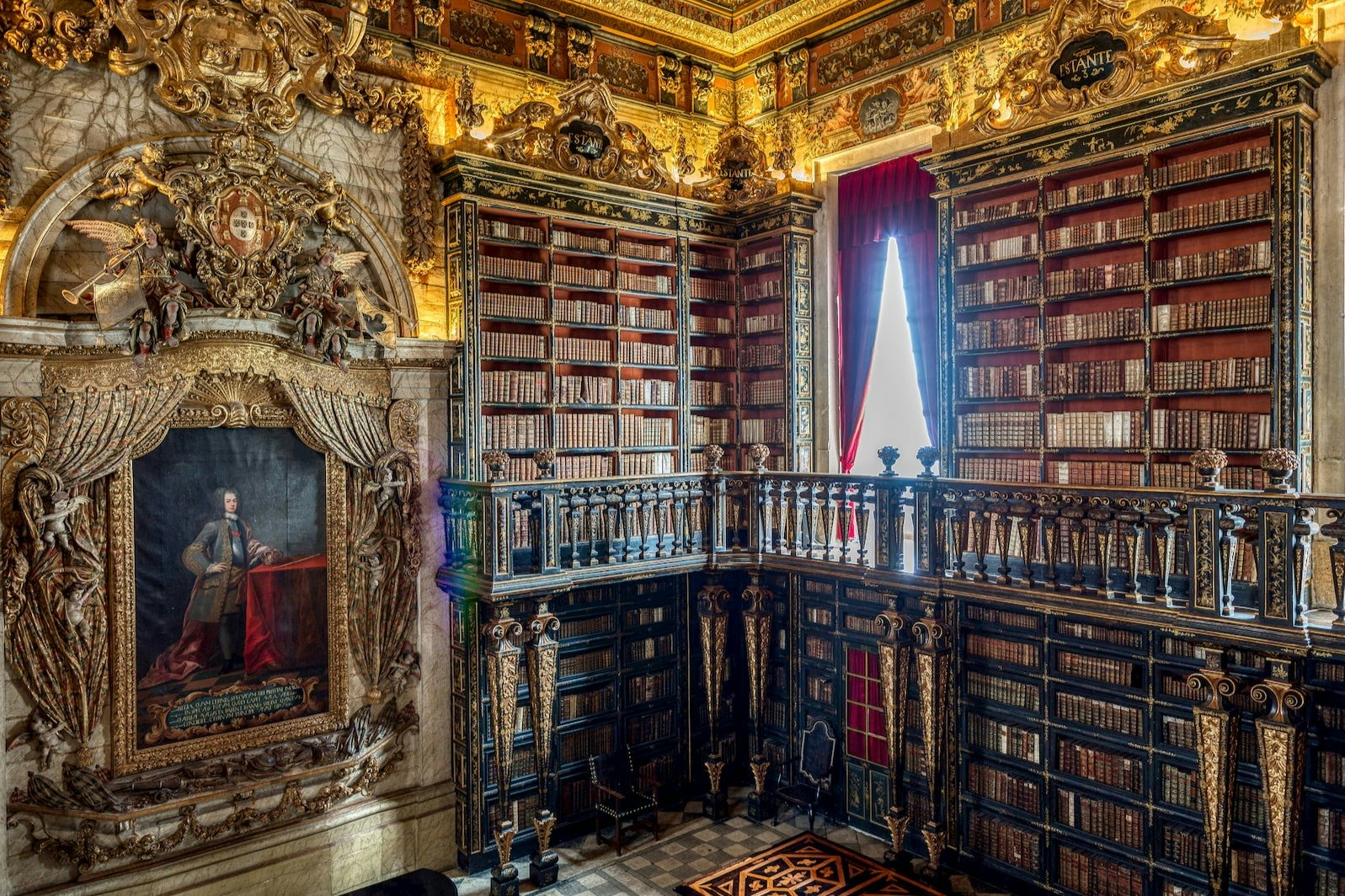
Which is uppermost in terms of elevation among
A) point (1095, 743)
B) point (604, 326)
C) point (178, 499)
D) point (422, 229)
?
point (422, 229)

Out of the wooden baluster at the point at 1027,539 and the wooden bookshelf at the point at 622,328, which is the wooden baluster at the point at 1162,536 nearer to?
the wooden baluster at the point at 1027,539

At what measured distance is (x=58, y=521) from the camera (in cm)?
497

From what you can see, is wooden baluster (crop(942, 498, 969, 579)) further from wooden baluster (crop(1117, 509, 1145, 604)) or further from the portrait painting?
the portrait painting

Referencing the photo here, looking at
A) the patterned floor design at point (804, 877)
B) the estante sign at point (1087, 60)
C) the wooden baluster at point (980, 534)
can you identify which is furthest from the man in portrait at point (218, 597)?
the estante sign at point (1087, 60)

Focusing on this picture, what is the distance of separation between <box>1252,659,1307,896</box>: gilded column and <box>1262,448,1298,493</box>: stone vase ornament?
86 cm

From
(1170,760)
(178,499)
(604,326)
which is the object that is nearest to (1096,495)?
(1170,760)

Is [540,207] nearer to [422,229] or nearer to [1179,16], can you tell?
[422,229]

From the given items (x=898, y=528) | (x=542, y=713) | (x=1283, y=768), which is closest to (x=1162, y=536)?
(x=1283, y=768)

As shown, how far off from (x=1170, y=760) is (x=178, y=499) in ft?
19.7

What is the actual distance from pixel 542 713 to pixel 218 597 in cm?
221

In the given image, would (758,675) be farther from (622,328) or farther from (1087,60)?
(1087,60)

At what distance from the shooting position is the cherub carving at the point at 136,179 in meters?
5.09

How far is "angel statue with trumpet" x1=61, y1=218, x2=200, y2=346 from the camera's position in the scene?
5020 millimetres

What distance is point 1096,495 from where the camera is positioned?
16.2 ft
